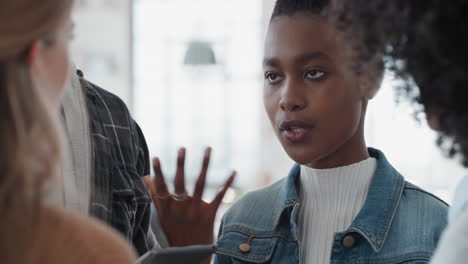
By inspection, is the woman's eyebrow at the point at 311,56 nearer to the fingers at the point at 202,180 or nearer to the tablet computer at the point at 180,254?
the fingers at the point at 202,180

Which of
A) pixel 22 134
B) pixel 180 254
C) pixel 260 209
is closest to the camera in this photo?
pixel 22 134

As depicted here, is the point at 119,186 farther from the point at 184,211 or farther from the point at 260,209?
the point at 260,209

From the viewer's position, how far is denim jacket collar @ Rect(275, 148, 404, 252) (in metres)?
1.13

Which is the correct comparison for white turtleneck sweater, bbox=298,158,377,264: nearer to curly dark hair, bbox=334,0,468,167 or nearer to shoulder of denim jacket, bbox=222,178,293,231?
shoulder of denim jacket, bbox=222,178,293,231

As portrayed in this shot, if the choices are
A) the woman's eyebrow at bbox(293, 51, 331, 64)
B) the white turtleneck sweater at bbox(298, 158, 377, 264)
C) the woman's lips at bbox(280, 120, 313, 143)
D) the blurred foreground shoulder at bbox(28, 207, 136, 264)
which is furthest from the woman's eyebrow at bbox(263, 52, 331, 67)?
the blurred foreground shoulder at bbox(28, 207, 136, 264)

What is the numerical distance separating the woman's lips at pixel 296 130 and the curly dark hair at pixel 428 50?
1.07 ft

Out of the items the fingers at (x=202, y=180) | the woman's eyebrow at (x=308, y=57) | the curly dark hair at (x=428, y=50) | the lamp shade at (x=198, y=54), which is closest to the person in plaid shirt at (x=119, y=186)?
the fingers at (x=202, y=180)

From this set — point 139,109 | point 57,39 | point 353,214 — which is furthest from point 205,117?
point 57,39

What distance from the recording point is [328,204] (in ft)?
3.94

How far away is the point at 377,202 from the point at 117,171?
463 millimetres

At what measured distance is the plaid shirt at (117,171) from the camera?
104 cm

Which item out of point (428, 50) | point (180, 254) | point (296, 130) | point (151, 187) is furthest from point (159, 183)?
point (428, 50)

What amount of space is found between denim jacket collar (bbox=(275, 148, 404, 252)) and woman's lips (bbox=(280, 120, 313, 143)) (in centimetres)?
14

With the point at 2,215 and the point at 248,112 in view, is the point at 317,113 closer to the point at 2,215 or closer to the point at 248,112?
the point at 2,215
